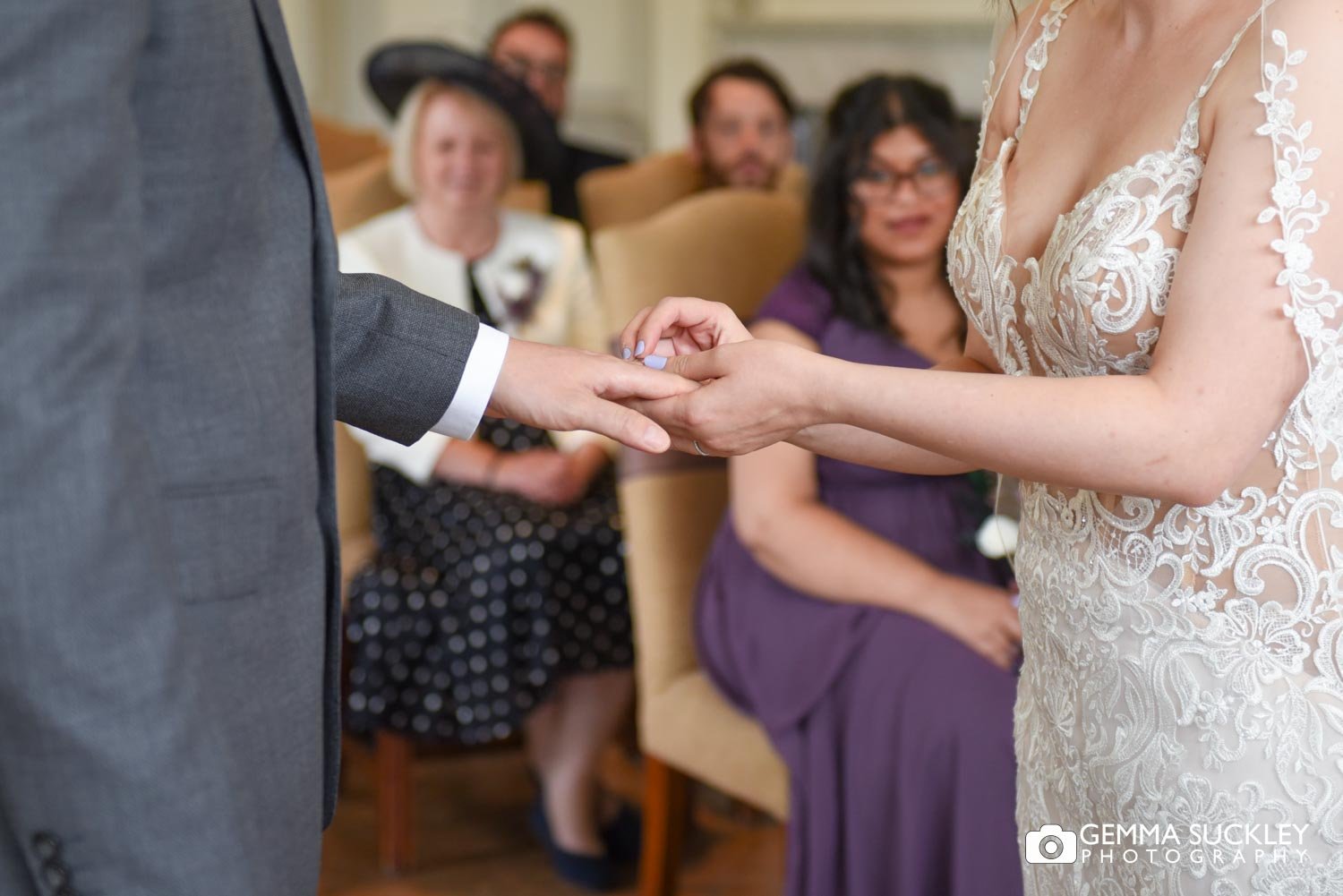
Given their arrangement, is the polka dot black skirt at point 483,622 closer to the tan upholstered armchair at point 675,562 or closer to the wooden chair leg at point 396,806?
the wooden chair leg at point 396,806

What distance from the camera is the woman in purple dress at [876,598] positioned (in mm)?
1843

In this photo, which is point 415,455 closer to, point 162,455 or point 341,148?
point 341,148

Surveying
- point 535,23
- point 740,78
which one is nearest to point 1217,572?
point 740,78

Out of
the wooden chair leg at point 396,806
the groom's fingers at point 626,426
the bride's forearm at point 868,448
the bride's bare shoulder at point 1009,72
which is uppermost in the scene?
the bride's bare shoulder at point 1009,72

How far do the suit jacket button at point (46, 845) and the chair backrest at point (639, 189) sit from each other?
299 centimetres

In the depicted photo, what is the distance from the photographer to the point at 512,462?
2.78 metres

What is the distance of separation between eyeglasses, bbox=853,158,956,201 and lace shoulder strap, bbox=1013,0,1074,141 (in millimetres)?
914

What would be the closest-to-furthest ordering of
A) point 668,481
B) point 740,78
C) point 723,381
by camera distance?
point 723,381
point 668,481
point 740,78

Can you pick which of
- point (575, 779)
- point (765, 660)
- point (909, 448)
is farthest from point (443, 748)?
point (909, 448)

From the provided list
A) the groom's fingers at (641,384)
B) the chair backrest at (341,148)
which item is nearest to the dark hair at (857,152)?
the groom's fingers at (641,384)

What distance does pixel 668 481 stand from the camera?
2238mm

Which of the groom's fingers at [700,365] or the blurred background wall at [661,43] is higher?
the blurred background wall at [661,43]

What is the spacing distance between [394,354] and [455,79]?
2.01 metres

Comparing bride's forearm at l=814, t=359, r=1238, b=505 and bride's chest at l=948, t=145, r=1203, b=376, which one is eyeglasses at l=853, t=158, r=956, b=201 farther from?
bride's forearm at l=814, t=359, r=1238, b=505
